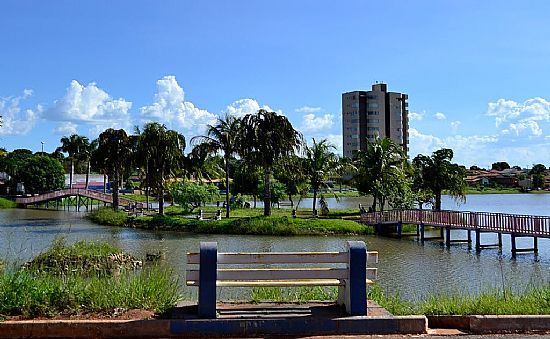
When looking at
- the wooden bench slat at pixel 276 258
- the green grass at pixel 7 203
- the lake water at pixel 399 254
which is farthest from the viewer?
the green grass at pixel 7 203

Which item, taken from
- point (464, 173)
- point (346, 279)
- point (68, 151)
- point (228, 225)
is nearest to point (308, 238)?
point (228, 225)

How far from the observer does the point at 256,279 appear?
771 cm

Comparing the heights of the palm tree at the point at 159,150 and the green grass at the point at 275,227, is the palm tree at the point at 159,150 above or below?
above

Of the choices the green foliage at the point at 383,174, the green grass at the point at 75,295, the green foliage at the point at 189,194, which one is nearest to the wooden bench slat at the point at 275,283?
the green grass at the point at 75,295

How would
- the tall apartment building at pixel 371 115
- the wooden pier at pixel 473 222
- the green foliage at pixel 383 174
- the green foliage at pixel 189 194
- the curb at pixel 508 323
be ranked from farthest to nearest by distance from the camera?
the tall apartment building at pixel 371 115, the green foliage at pixel 189 194, the green foliage at pixel 383 174, the wooden pier at pixel 473 222, the curb at pixel 508 323

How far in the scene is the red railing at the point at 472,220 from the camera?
28.2 metres

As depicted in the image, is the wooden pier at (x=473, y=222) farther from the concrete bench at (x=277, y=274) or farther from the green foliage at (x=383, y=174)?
the concrete bench at (x=277, y=274)

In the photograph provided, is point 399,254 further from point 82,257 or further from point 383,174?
point 383,174

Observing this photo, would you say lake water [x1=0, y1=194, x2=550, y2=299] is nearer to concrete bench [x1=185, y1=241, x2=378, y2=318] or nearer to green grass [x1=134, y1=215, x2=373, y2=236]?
green grass [x1=134, y1=215, x2=373, y2=236]

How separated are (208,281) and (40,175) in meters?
80.4

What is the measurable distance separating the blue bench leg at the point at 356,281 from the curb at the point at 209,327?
18cm

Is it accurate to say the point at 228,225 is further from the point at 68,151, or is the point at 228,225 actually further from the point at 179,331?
the point at 68,151

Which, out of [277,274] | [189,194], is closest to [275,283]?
[277,274]

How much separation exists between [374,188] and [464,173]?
26.6 feet
